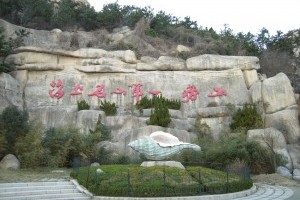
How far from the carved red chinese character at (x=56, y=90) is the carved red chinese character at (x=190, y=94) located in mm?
7568

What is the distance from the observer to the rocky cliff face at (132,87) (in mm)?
22547

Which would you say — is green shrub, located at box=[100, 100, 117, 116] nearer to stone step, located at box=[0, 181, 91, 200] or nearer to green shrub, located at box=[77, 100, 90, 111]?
green shrub, located at box=[77, 100, 90, 111]

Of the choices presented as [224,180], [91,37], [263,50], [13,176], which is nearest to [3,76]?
[91,37]

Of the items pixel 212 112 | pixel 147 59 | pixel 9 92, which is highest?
pixel 147 59

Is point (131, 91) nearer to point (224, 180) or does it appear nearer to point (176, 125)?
point (176, 125)

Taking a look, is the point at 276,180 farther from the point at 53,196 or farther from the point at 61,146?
the point at 61,146

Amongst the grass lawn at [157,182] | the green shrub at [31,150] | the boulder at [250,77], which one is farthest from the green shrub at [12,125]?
the boulder at [250,77]

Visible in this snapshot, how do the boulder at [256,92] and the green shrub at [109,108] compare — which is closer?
the green shrub at [109,108]

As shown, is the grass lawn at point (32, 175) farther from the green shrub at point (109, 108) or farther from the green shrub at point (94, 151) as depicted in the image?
the green shrub at point (109, 108)

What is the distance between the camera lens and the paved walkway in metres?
11.4

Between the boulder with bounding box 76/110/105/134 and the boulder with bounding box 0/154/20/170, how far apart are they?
5.04 m

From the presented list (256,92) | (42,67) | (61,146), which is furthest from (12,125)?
(256,92)

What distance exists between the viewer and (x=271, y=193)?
1237cm

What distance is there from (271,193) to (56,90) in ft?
52.6
